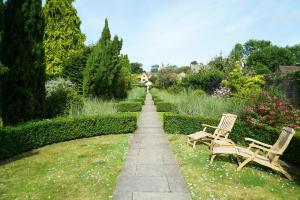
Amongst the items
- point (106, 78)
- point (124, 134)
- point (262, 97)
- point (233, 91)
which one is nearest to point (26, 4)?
point (124, 134)

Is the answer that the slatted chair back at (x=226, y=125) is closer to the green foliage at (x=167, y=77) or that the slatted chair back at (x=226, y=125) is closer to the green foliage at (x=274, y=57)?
the green foliage at (x=167, y=77)

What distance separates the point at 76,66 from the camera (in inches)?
708

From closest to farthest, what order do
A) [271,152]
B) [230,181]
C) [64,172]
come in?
[230,181]
[271,152]
[64,172]

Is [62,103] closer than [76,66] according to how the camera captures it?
Yes

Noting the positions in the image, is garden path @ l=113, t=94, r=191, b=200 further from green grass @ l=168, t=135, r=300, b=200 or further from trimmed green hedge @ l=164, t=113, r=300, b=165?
trimmed green hedge @ l=164, t=113, r=300, b=165

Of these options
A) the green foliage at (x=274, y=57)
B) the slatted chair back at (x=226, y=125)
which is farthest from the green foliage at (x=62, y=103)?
the green foliage at (x=274, y=57)

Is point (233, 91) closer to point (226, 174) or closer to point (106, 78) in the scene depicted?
point (106, 78)

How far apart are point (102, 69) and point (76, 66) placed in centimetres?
193

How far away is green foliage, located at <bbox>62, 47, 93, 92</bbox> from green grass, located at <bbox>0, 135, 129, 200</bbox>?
10.3 metres

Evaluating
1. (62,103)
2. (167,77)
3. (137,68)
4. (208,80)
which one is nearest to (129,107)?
(62,103)

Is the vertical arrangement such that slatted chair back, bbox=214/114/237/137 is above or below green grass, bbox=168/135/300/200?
above

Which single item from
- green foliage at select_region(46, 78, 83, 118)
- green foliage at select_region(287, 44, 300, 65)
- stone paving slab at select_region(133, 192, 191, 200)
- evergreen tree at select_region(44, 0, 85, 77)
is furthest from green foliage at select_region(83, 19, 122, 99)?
green foliage at select_region(287, 44, 300, 65)

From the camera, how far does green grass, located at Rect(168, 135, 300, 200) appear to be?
15.5 feet

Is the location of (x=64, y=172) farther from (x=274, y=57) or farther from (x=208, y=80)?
(x=274, y=57)
